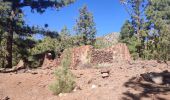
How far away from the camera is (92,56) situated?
21.4 m

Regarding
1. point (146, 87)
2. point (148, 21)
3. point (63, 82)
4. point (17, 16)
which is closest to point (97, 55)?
point (17, 16)

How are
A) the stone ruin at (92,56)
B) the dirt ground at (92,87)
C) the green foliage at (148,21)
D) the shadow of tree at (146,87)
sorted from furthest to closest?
the green foliage at (148,21)
the stone ruin at (92,56)
the dirt ground at (92,87)
the shadow of tree at (146,87)

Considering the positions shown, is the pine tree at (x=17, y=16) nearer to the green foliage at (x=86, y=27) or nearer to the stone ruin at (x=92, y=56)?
the stone ruin at (x=92, y=56)

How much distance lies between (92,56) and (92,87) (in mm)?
9338

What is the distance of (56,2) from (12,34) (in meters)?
3.82

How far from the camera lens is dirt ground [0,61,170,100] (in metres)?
10.2

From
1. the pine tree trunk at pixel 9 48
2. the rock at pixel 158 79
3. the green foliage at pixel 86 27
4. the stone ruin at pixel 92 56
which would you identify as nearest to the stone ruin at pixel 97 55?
the stone ruin at pixel 92 56

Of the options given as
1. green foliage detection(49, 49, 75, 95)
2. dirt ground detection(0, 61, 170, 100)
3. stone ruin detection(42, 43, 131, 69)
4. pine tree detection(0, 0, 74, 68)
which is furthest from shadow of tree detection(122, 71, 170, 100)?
pine tree detection(0, 0, 74, 68)

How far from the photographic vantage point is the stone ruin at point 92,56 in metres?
21.2

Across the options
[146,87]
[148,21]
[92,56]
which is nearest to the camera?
[146,87]

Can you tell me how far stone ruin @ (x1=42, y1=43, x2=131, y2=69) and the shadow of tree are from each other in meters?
8.20

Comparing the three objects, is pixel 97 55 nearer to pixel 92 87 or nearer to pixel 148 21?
pixel 92 87

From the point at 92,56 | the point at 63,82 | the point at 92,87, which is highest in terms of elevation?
the point at 92,56

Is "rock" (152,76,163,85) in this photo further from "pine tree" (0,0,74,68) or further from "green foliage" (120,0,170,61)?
"green foliage" (120,0,170,61)
